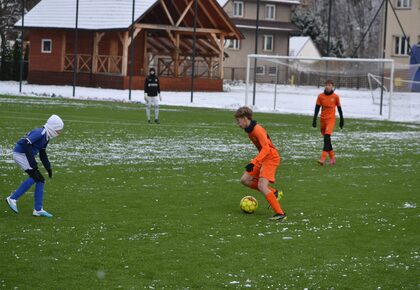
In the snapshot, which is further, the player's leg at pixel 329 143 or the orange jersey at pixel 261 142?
the player's leg at pixel 329 143

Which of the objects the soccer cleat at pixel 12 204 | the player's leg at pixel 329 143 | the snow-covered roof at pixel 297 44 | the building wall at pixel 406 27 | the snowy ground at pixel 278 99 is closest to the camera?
the soccer cleat at pixel 12 204

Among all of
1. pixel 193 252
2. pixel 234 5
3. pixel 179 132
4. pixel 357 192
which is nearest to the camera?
pixel 193 252

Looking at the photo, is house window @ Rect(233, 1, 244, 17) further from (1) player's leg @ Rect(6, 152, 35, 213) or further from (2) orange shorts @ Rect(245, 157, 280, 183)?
(1) player's leg @ Rect(6, 152, 35, 213)

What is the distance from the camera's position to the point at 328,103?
21.7 metres

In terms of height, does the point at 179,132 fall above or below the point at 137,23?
below

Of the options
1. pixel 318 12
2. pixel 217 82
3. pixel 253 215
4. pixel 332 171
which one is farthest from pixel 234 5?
pixel 253 215

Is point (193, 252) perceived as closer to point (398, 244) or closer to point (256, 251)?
point (256, 251)

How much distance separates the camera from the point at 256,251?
36.2ft

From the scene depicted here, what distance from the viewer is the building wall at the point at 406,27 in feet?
233

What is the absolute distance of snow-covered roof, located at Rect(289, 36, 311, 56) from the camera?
95.0 meters

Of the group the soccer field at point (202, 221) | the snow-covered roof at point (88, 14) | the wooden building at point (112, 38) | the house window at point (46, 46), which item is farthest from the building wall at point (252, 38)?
the soccer field at point (202, 221)

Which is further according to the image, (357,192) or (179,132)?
(179,132)

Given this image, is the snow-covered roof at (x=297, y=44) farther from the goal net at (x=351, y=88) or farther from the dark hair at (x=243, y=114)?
the dark hair at (x=243, y=114)

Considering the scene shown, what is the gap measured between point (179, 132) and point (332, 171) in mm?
9258
